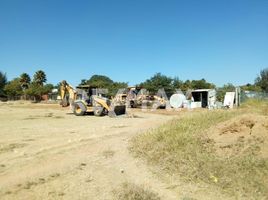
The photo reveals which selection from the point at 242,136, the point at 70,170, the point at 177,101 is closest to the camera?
the point at 70,170

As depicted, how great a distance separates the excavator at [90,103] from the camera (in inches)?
1179

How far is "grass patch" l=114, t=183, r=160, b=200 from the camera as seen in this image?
257 inches

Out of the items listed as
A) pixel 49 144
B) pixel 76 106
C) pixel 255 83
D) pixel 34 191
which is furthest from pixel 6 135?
pixel 255 83

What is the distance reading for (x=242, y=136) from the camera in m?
9.44

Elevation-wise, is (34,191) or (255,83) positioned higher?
(255,83)

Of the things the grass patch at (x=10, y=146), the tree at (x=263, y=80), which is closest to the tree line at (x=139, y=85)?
the tree at (x=263, y=80)

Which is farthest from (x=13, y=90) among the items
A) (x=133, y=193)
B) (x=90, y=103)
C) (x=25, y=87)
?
(x=133, y=193)

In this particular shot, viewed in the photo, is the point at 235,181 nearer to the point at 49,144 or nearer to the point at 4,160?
the point at 4,160

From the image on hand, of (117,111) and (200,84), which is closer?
(117,111)

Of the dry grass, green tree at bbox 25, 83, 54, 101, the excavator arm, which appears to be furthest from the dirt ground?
green tree at bbox 25, 83, 54, 101

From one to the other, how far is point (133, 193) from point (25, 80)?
331ft

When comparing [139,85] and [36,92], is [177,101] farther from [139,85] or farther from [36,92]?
[36,92]

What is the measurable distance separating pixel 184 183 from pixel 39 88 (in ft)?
265

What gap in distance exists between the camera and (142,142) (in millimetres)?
11789
